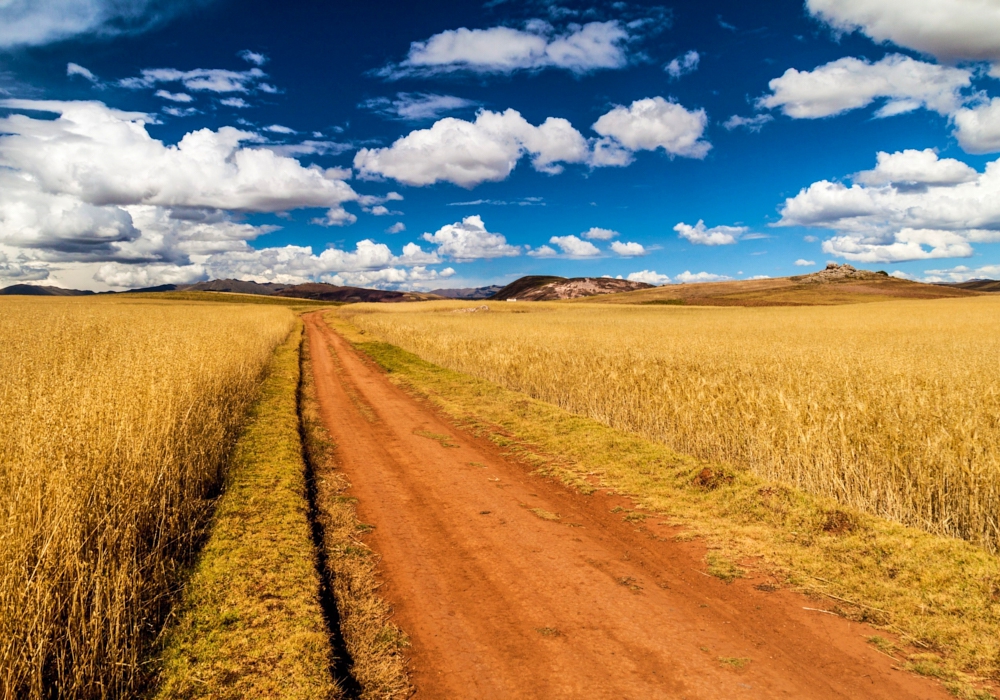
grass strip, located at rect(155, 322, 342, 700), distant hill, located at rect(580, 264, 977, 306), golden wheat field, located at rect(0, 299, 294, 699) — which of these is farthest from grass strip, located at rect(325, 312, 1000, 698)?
distant hill, located at rect(580, 264, 977, 306)

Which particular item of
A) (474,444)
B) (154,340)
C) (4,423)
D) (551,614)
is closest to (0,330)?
(154,340)

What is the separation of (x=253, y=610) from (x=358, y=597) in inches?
41.5

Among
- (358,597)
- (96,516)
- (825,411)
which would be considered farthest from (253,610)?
(825,411)

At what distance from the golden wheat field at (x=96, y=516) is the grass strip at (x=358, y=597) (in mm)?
1677

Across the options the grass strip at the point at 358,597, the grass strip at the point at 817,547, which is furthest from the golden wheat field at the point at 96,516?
the grass strip at the point at 817,547

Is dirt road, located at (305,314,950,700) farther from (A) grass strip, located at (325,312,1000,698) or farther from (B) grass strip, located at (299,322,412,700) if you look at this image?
(A) grass strip, located at (325,312,1000,698)

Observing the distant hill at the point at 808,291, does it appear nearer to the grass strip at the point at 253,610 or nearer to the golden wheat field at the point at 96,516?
the grass strip at the point at 253,610

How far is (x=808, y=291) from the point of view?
116875mm

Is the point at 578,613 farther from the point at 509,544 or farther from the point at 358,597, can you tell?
the point at 358,597

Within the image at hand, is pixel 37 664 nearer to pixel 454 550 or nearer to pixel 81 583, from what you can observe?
pixel 81 583

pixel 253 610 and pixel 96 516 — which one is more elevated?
pixel 96 516

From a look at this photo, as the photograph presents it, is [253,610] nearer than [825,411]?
Yes

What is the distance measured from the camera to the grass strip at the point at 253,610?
14.1ft

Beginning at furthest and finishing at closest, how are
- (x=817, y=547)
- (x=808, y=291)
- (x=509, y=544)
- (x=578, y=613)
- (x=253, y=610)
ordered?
(x=808, y=291) < (x=509, y=544) < (x=817, y=547) < (x=578, y=613) < (x=253, y=610)
